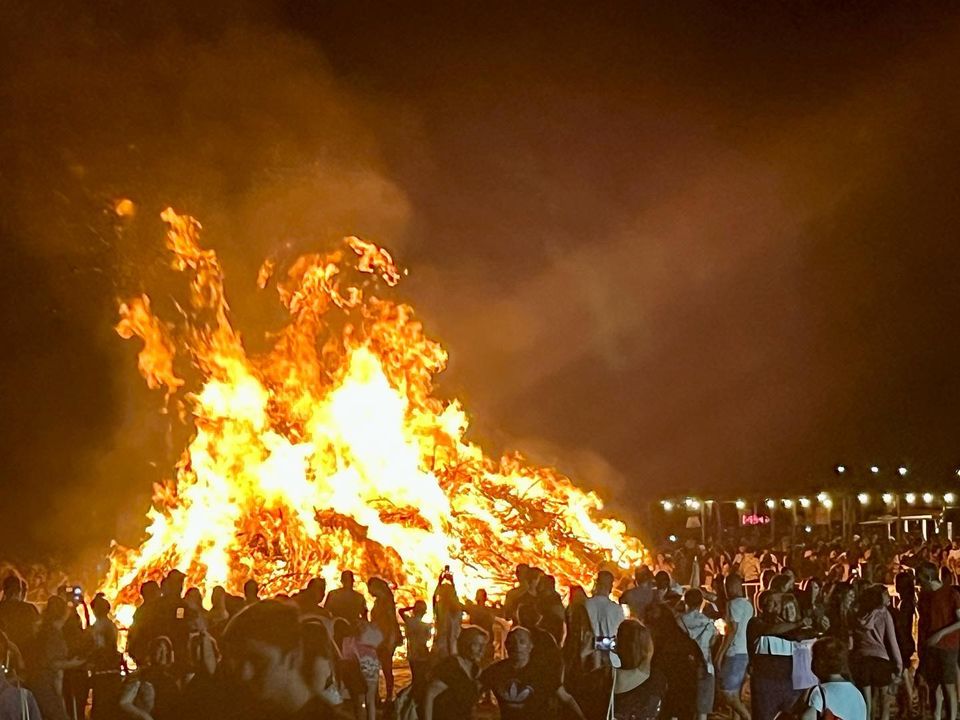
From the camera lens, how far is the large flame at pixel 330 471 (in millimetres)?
16750

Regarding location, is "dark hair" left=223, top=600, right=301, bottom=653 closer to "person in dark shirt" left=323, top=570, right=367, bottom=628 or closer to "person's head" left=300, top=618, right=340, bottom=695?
"person's head" left=300, top=618, right=340, bottom=695

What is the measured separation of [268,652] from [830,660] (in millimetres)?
2818

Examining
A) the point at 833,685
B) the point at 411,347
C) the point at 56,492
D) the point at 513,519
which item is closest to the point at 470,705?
the point at 833,685

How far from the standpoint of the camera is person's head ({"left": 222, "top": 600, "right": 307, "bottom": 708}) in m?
4.17

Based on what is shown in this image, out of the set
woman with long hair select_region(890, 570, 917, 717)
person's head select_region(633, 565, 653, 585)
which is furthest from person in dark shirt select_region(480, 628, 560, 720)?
person's head select_region(633, 565, 653, 585)

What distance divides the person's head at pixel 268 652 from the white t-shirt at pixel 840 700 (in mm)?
2502

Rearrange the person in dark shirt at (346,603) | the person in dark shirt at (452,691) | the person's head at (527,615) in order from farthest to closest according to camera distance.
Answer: the person in dark shirt at (346,603)
the person's head at (527,615)
the person in dark shirt at (452,691)

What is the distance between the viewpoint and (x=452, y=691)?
241 inches

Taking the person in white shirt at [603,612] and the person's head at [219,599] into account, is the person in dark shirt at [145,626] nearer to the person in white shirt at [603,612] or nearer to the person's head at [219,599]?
the person's head at [219,599]

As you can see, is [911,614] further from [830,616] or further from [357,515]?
[357,515]

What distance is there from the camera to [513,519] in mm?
17922

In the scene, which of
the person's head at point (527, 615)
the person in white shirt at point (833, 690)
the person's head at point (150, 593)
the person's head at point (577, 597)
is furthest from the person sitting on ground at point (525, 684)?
the person's head at point (150, 593)

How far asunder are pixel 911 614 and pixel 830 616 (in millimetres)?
2120

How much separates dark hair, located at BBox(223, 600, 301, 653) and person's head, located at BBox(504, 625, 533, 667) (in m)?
2.32
